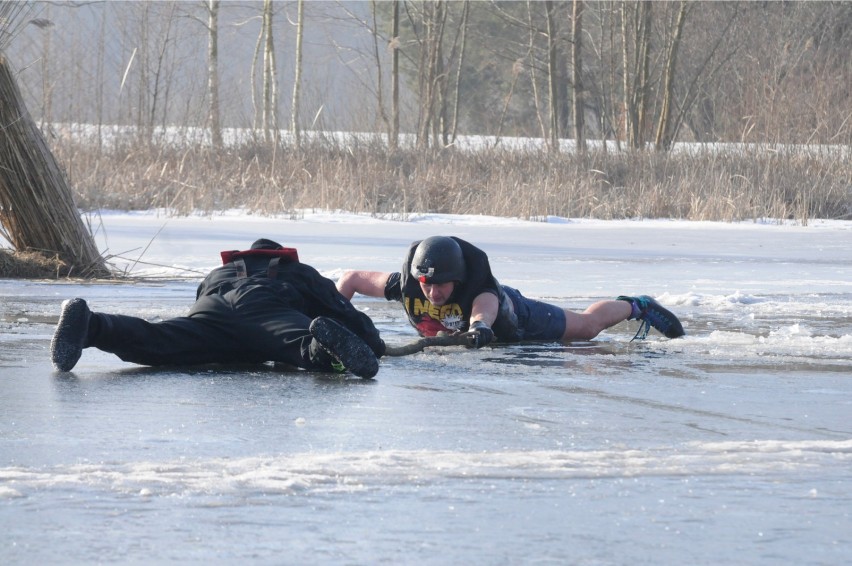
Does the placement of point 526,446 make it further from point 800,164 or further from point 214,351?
point 800,164

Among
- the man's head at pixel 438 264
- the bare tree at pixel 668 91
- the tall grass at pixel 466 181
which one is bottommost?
the man's head at pixel 438 264

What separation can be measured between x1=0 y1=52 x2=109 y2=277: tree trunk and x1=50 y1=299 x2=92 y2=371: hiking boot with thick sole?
15.3ft

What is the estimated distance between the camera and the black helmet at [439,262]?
20.2ft

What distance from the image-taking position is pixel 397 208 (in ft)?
60.4

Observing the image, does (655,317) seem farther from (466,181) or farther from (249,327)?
(466,181)

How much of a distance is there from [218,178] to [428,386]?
14770 millimetres

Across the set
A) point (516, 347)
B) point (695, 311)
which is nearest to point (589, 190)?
point (695, 311)

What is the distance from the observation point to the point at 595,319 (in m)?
6.97

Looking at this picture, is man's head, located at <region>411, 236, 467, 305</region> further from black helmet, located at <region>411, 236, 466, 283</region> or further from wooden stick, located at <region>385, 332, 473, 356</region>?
wooden stick, located at <region>385, 332, 473, 356</region>

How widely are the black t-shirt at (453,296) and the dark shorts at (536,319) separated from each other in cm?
23

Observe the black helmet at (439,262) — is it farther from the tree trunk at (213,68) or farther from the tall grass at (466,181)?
the tree trunk at (213,68)

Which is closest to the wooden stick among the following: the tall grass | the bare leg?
the bare leg

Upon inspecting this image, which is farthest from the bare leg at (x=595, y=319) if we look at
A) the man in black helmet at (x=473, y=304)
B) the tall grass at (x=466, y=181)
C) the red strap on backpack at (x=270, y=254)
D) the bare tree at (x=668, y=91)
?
the bare tree at (x=668, y=91)

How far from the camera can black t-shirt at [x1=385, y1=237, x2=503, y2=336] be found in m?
6.31
